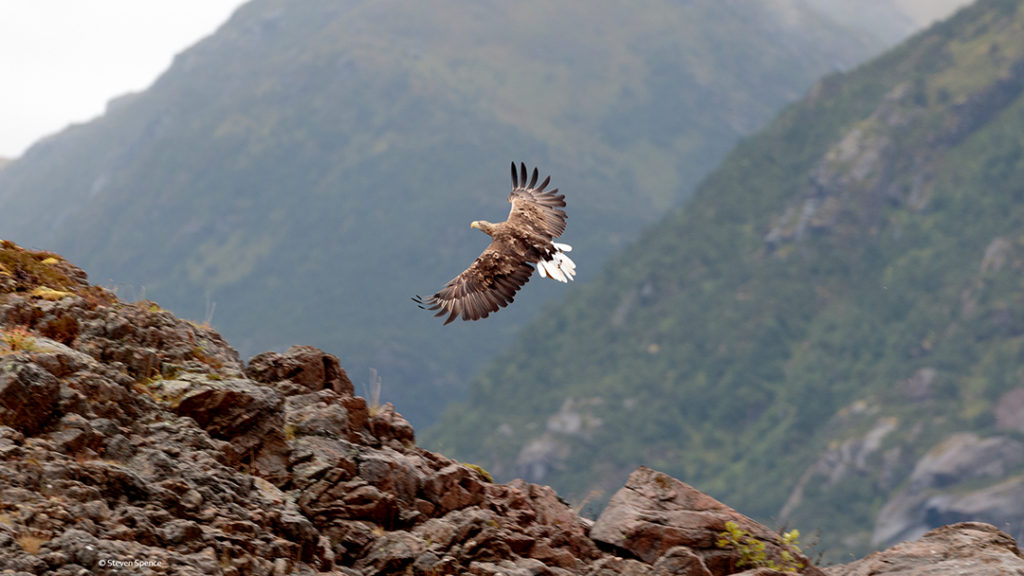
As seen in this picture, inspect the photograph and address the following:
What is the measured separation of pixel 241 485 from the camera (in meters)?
16.0

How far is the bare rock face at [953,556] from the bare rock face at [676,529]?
1.04 metres

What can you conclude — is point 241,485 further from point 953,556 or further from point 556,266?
point 556,266

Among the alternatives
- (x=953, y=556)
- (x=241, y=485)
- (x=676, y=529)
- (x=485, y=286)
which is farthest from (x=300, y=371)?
(x=953, y=556)

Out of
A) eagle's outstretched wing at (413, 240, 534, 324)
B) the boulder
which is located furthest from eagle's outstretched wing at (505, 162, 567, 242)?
the boulder

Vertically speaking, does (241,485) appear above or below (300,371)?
below

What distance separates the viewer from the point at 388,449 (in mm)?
18859

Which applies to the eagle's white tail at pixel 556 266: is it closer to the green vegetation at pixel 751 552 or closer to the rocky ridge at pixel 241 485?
the rocky ridge at pixel 241 485

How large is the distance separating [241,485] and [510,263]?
35.7 feet

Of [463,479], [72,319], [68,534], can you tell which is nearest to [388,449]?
[463,479]

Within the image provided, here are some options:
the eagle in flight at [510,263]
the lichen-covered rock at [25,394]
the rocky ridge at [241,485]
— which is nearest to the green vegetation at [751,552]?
the rocky ridge at [241,485]

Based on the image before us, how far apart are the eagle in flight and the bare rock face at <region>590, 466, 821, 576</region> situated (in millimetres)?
6048

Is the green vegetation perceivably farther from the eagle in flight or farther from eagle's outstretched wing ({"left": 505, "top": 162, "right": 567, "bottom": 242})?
eagle's outstretched wing ({"left": 505, "top": 162, "right": 567, "bottom": 242})

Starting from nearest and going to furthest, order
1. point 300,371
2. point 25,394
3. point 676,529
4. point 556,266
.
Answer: point 25,394, point 676,529, point 300,371, point 556,266

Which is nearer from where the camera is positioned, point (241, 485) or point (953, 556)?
point (241, 485)
